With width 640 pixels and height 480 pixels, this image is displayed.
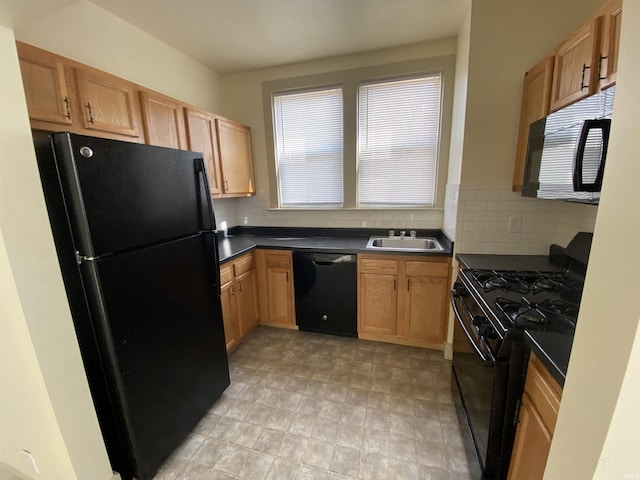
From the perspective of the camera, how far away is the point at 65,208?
42.9 inches

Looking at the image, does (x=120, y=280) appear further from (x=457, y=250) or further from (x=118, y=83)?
(x=457, y=250)

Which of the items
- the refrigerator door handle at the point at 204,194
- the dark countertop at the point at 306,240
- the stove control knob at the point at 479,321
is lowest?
the stove control knob at the point at 479,321

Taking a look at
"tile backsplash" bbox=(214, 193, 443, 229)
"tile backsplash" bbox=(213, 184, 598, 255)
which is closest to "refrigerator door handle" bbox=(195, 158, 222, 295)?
"tile backsplash" bbox=(214, 193, 443, 229)

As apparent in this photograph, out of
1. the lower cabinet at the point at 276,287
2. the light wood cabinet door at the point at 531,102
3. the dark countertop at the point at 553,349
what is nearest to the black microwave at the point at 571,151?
the light wood cabinet door at the point at 531,102

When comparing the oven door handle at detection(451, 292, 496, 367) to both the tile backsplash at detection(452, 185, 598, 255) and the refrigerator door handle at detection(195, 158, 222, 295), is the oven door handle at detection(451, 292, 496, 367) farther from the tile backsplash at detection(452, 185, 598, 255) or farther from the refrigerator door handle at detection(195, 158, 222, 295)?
the refrigerator door handle at detection(195, 158, 222, 295)

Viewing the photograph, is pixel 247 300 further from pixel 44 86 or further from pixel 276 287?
pixel 44 86

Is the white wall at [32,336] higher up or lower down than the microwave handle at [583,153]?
lower down

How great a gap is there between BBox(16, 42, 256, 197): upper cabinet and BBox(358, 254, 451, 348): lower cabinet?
1.69 meters

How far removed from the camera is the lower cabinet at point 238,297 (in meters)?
2.29

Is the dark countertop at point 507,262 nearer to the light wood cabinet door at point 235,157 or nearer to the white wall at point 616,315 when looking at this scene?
the white wall at point 616,315

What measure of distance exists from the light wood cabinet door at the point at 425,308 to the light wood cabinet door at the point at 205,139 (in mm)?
1949

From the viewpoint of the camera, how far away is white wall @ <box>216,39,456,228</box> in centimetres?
261

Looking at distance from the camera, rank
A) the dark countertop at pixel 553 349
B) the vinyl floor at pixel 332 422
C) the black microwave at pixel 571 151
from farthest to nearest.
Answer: the vinyl floor at pixel 332 422 < the black microwave at pixel 571 151 < the dark countertop at pixel 553 349

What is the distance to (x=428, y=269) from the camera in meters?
2.29
